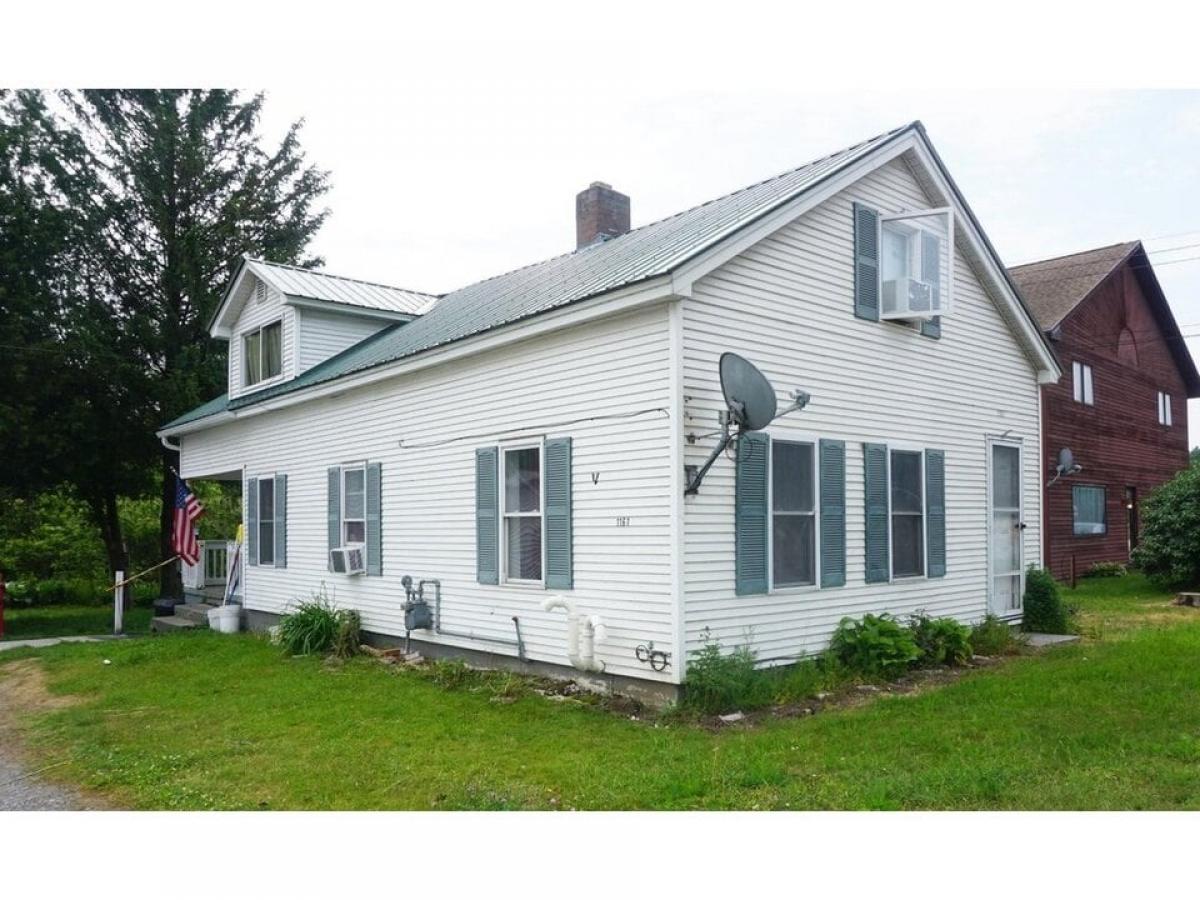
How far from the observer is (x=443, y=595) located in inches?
418

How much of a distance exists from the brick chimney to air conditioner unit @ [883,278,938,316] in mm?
5510

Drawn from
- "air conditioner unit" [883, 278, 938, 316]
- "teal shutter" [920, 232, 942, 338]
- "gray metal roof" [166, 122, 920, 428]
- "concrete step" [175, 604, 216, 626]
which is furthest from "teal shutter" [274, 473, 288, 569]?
"teal shutter" [920, 232, 942, 338]

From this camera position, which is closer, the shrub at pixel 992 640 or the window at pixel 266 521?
the shrub at pixel 992 640

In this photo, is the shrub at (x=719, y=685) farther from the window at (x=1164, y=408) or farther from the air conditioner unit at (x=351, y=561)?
the window at (x=1164, y=408)

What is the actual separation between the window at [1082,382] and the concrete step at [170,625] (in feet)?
60.8

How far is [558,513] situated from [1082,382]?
55.4ft

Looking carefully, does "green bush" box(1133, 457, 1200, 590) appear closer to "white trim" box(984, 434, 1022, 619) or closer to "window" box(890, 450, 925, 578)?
"white trim" box(984, 434, 1022, 619)

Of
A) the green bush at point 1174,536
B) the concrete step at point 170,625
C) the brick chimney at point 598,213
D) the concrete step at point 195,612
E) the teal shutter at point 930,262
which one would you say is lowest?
the concrete step at point 170,625

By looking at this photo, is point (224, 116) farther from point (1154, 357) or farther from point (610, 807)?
point (1154, 357)

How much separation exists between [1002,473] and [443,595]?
7203 millimetres

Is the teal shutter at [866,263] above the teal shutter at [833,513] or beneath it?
above

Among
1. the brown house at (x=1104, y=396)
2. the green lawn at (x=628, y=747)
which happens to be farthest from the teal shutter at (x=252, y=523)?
the brown house at (x=1104, y=396)

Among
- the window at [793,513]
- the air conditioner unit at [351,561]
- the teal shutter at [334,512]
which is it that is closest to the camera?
the window at [793,513]

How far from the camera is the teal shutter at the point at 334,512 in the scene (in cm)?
1267
